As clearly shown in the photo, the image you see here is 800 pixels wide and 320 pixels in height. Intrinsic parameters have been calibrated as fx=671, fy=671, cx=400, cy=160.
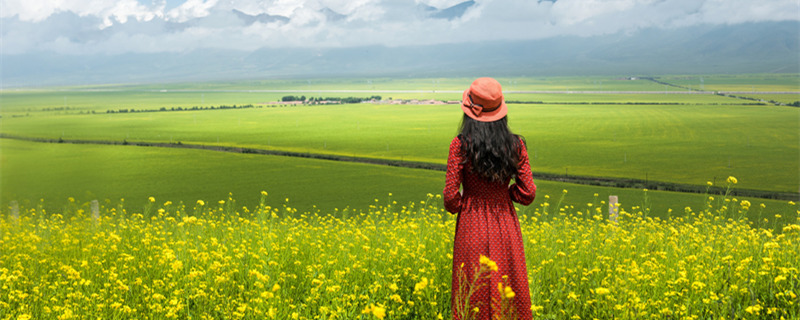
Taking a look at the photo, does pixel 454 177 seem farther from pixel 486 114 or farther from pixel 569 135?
pixel 569 135

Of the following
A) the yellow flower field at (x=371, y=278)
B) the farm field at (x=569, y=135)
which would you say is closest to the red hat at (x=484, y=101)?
the yellow flower field at (x=371, y=278)

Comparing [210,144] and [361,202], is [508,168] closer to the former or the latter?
[361,202]

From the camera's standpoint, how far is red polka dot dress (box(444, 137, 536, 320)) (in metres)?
5.32

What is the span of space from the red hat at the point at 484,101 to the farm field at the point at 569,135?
129 ft

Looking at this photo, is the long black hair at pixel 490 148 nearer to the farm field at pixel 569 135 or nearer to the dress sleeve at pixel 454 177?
the dress sleeve at pixel 454 177

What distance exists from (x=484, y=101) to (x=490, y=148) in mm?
370

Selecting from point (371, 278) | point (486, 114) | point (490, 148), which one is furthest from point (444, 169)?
point (490, 148)

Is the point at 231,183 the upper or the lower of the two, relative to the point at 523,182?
lower

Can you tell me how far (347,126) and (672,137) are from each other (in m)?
42.6

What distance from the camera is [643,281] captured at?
6.20m

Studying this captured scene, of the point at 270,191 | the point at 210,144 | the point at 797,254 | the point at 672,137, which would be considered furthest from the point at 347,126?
the point at 797,254

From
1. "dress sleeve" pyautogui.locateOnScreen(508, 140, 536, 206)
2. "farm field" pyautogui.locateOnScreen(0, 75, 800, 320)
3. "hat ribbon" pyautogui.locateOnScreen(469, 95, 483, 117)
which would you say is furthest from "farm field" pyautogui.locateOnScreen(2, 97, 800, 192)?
"hat ribbon" pyautogui.locateOnScreen(469, 95, 483, 117)

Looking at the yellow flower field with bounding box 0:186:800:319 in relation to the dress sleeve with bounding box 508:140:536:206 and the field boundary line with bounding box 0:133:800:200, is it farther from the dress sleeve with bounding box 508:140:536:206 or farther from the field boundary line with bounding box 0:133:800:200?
the field boundary line with bounding box 0:133:800:200

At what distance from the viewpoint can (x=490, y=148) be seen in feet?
17.1
